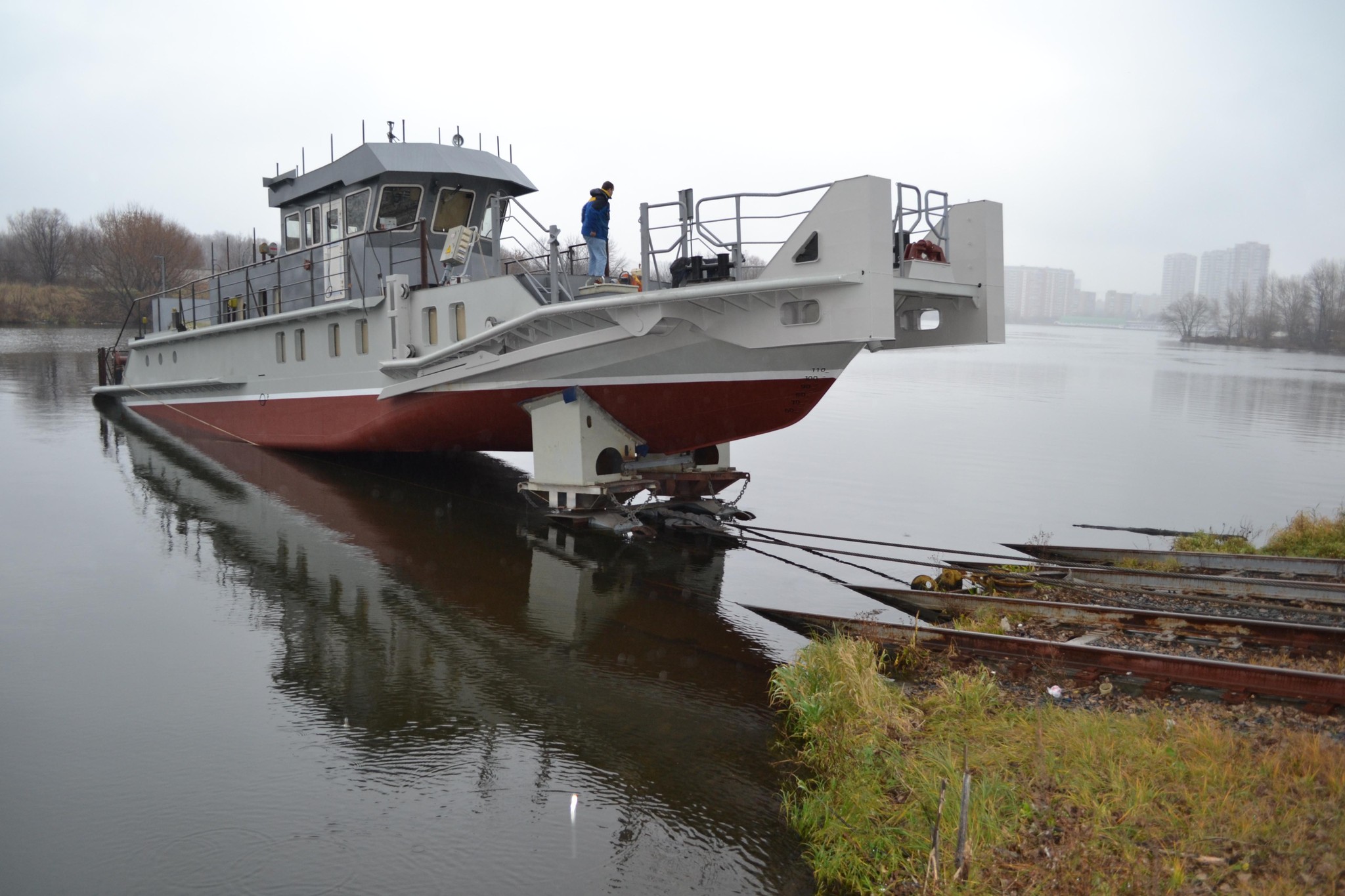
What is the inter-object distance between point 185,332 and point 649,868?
1719 cm

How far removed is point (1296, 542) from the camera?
10.1 meters

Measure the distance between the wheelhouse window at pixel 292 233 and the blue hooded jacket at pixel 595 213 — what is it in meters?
7.35

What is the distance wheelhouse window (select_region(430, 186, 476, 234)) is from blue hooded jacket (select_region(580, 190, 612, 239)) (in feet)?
13.5

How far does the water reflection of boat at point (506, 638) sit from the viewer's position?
569 cm

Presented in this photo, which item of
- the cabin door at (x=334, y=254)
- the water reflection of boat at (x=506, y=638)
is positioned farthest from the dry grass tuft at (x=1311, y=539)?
the cabin door at (x=334, y=254)

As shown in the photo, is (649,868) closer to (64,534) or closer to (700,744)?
(700,744)

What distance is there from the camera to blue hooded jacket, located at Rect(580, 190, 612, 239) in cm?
1034

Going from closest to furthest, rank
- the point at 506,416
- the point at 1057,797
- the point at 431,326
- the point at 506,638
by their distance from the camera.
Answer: the point at 1057,797 → the point at 506,638 → the point at 506,416 → the point at 431,326

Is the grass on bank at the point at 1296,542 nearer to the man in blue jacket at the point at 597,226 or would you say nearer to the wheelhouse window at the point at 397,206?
the man in blue jacket at the point at 597,226

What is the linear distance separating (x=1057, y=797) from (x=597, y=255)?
769 centimetres

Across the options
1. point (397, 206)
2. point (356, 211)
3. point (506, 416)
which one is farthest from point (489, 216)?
point (506, 416)

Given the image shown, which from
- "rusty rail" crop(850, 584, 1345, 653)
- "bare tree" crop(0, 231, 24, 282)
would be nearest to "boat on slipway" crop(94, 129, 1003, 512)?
"rusty rail" crop(850, 584, 1345, 653)

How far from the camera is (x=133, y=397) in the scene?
73.6ft

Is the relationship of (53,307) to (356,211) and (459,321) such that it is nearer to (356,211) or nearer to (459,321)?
(356,211)
